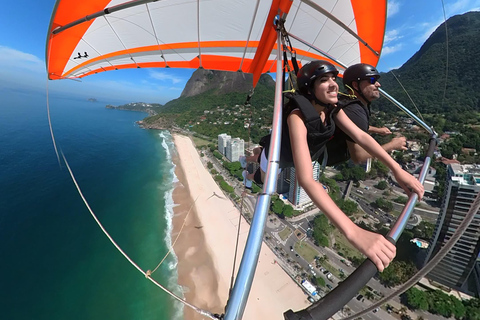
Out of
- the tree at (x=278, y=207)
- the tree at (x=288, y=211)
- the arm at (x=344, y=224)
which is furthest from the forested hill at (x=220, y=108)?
the arm at (x=344, y=224)

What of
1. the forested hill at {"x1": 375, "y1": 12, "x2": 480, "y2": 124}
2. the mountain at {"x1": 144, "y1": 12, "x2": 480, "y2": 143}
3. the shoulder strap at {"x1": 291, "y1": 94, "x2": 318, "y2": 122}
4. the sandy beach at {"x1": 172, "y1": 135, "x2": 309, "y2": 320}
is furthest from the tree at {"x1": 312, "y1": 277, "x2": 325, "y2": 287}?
the forested hill at {"x1": 375, "y1": 12, "x2": 480, "y2": 124}

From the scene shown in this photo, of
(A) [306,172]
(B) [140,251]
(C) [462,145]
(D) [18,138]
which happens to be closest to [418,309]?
(A) [306,172]

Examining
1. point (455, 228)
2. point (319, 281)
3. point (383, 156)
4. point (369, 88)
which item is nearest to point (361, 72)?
point (369, 88)

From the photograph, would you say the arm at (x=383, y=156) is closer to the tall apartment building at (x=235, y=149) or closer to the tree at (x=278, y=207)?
the tree at (x=278, y=207)

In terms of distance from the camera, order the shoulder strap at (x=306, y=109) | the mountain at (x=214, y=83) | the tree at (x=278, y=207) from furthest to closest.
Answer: the mountain at (x=214, y=83) < the tree at (x=278, y=207) < the shoulder strap at (x=306, y=109)

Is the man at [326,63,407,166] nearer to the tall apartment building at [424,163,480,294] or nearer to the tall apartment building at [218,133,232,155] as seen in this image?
the tall apartment building at [424,163,480,294]

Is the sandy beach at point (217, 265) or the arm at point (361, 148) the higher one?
the arm at point (361, 148)

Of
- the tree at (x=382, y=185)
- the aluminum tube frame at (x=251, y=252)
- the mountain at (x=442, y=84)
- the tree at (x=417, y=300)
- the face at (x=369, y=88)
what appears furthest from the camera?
the mountain at (x=442, y=84)

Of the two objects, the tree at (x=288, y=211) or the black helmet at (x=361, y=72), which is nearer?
the black helmet at (x=361, y=72)

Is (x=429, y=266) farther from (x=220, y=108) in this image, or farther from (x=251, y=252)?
(x=220, y=108)
